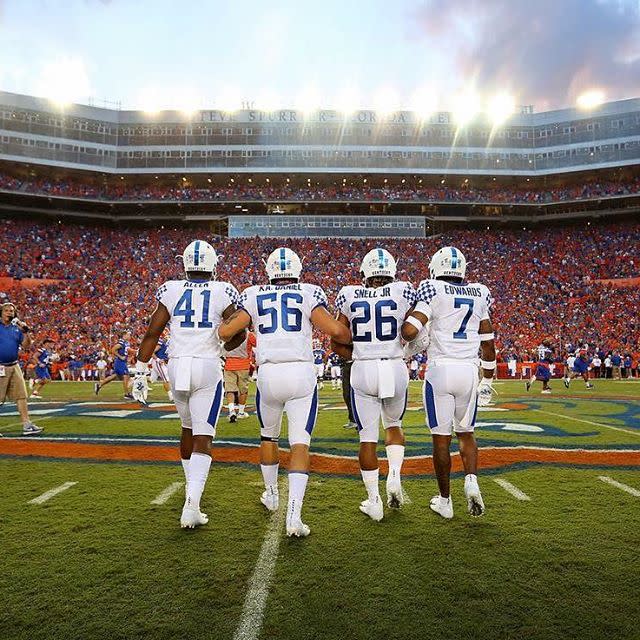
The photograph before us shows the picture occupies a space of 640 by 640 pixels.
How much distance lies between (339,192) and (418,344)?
129 ft

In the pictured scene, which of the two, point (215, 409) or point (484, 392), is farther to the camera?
point (484, 392)

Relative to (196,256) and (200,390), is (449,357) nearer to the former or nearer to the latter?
(200,390)

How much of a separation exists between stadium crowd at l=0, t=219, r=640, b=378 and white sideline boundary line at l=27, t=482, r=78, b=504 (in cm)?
2209

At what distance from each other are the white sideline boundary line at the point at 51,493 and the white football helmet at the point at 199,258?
2.43 meters

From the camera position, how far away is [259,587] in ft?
9.80

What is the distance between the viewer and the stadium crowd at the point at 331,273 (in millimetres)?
29469

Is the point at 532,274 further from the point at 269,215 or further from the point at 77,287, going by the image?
the point at 77,287

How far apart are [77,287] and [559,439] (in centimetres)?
3261

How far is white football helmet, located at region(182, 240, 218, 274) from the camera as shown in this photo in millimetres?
4406

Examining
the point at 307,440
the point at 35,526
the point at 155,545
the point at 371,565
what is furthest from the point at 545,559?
the point at 35,526

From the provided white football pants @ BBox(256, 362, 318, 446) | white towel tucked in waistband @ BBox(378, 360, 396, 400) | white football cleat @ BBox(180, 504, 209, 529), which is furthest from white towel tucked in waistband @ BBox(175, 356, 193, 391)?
white towel tucked in waistband @ BBox(378, 360, 396, 400)

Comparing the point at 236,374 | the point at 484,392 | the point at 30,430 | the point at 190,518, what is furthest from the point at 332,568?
the point at 30,430

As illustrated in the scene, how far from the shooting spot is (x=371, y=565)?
328 centimetres

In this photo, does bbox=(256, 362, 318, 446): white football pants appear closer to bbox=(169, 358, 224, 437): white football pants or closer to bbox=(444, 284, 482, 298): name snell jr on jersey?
bbox=(169, 358, 224, 437): white football pants
